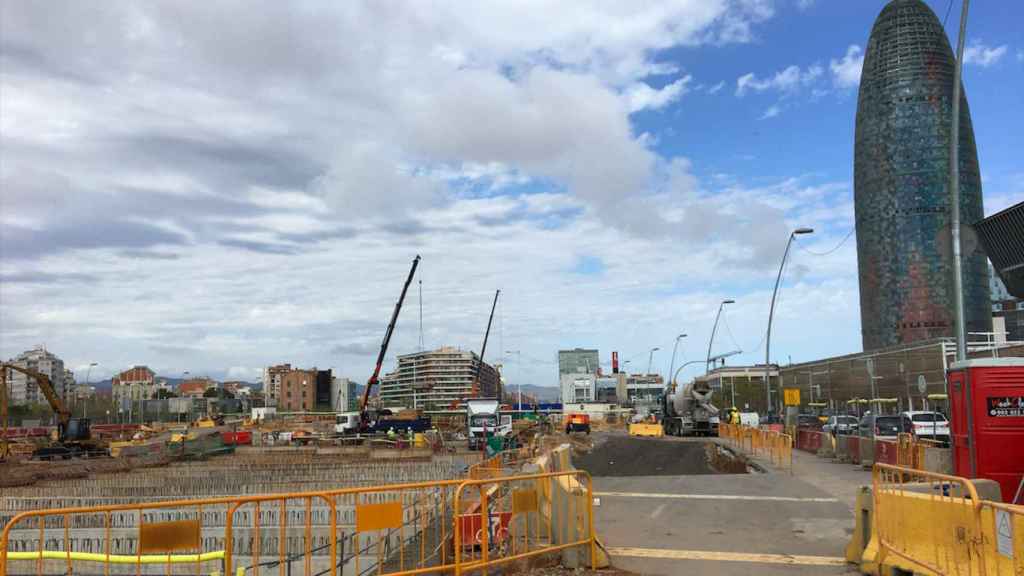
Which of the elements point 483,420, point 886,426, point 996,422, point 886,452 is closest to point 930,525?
point 996,422

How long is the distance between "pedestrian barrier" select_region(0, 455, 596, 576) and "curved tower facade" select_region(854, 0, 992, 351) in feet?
434

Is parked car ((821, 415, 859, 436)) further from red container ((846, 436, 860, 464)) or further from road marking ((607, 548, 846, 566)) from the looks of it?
road marking ((607, 548, 846, 566))

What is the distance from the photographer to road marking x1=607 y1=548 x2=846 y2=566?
10578mm

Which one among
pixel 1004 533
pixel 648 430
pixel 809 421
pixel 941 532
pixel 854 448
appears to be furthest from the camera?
pixel 648 430

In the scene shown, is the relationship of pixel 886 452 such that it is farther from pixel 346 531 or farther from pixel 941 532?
pixel 941 532

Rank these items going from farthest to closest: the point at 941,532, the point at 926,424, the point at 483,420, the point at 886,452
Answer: the point at 483,420
the point at 926,424
the point at 886,452
the point at 941,532

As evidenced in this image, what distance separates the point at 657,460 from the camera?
30.3 meters

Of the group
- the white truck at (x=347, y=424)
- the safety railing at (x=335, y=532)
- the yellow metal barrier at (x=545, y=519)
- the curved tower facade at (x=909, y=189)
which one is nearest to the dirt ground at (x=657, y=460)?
the safety railing at (x=335, y=532)

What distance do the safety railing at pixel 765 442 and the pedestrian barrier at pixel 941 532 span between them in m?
14.9

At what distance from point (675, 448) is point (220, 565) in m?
27.3

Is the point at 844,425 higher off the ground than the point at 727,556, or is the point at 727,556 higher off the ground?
the point at 727,556

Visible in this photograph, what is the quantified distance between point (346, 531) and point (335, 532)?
10797mm

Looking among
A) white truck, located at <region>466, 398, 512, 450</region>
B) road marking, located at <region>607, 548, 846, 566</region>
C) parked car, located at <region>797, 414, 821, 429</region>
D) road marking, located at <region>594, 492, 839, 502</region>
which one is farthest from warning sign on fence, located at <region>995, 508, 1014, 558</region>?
parked car, located at <region>797, 414, 821, 429</region>

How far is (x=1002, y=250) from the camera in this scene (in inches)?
762
